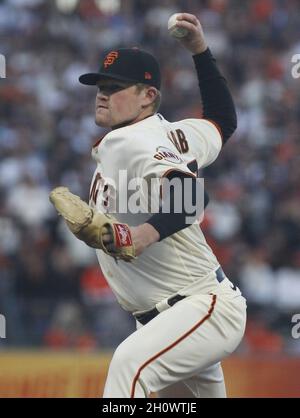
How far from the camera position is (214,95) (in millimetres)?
5035

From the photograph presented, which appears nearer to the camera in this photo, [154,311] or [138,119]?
[154,311]

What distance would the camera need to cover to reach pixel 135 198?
4.31 meters

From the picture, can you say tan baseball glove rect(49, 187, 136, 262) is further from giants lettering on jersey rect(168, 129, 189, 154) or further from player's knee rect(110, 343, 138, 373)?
giants lettering on jersey rect(168, 129, 189, 154)

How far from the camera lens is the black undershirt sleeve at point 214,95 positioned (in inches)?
198

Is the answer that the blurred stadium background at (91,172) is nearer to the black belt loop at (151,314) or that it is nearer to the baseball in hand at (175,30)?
the black belt loop at (151,314)

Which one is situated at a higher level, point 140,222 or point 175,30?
point 175,30

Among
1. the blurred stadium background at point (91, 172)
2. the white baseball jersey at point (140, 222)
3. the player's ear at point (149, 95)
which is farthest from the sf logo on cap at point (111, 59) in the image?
the blurred stadium background at point (91, 172)

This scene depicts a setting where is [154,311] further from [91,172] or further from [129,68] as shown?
[91,172]

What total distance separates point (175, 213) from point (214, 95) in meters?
1.11

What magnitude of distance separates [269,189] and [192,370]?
6.54m

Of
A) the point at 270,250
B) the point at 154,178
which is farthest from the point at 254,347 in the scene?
the point at 154,178

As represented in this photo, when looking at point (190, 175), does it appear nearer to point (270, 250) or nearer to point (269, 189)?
point (270, 250)

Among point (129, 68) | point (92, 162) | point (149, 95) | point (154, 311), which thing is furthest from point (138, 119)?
point (92, 162)

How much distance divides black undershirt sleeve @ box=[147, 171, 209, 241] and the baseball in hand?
0.92 meters
